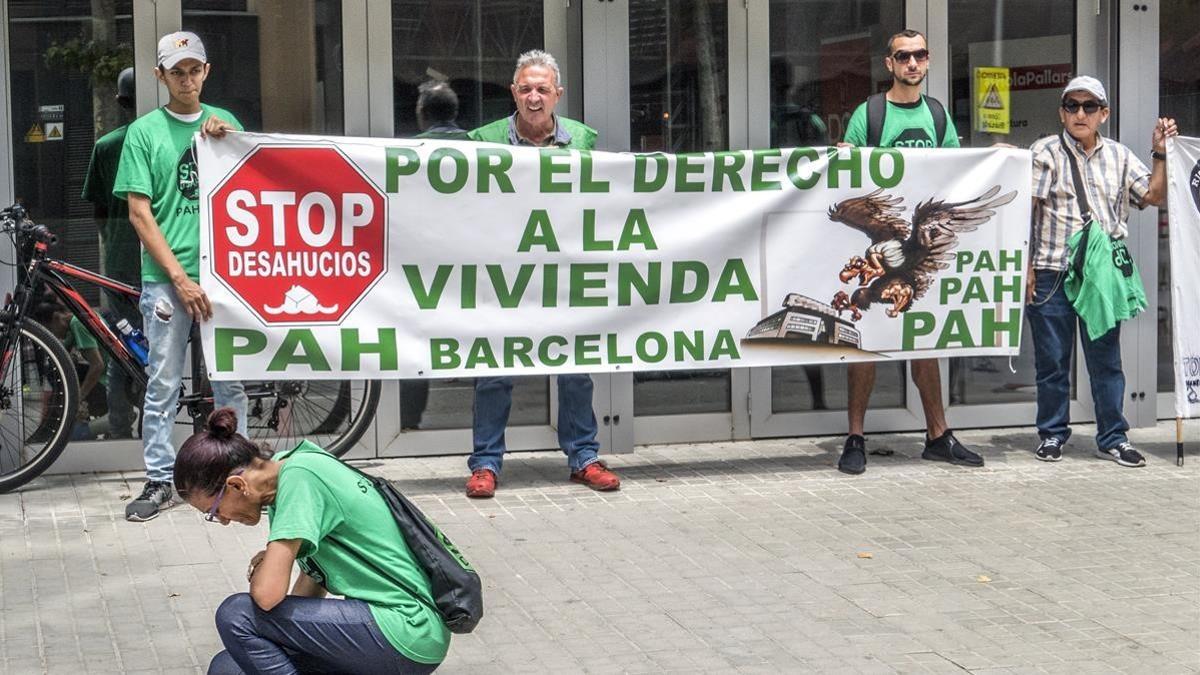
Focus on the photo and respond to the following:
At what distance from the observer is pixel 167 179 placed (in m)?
7.97

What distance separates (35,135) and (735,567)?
4225 millimetres

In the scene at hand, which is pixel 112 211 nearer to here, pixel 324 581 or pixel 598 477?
pixel 598 477

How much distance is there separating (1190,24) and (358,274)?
17.4ft

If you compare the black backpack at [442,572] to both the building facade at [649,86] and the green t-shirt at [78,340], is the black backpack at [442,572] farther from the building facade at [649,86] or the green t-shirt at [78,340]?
the building facade at [649,86]

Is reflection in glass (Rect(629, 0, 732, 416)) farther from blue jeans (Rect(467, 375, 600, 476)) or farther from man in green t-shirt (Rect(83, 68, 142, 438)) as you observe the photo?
man in green t-shirt (Rect(83, 68, 142, 438))

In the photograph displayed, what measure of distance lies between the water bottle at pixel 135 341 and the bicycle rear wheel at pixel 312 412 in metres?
0.51

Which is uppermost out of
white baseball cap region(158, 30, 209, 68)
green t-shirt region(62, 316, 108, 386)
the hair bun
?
white baseball cap region(158, 30, 209, 68)

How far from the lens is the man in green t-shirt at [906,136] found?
29.3ft

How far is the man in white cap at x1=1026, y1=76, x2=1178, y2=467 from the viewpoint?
9.15 m

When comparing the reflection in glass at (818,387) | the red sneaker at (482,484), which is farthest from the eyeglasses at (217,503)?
the reflection in glass at (818,387)

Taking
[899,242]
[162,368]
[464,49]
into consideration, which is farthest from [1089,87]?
[162,368]

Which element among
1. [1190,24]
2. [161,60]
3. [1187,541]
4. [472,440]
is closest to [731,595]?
[1187,541]

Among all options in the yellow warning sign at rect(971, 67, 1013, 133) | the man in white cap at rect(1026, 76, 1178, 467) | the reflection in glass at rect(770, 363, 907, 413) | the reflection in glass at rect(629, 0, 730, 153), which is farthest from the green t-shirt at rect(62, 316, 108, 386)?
the yellow warning sign at rect(971, 67, 1013, 133)

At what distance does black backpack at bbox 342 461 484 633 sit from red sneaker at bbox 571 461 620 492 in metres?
3.60
